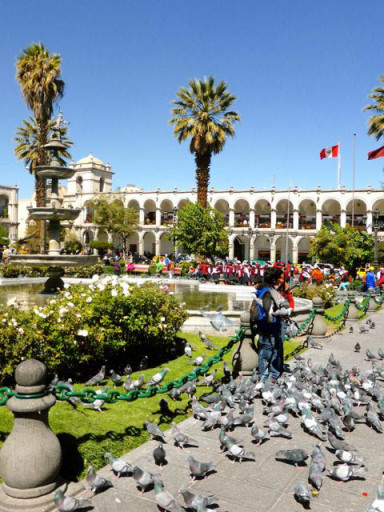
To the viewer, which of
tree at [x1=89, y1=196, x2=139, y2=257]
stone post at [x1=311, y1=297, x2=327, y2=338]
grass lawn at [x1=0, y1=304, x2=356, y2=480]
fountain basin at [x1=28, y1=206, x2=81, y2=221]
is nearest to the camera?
grass lawn at [x1=0, y1=304, x2=356, y2=480]

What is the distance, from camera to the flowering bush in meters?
5.70

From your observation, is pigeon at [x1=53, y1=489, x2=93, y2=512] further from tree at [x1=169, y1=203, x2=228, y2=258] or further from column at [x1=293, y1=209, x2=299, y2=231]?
column at [x1=293, y1=209, x2=299, y2=231]

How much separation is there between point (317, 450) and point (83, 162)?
189 ft

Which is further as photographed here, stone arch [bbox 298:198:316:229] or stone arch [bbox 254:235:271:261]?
stone arch [bbox 254:235:271:261]

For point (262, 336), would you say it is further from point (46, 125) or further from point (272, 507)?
point (46, 125)

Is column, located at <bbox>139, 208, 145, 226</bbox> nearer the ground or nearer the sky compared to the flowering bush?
nearer the sky

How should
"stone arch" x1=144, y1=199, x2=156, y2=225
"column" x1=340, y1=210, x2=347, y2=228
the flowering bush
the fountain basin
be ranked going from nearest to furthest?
the flowering bush
the fountain basin
"column" x1=340, y1=210, x2=347, y2=228
"stone arch" x1=144, y1=199, x2=156, y2=225

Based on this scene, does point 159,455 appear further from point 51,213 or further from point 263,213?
point 263,213

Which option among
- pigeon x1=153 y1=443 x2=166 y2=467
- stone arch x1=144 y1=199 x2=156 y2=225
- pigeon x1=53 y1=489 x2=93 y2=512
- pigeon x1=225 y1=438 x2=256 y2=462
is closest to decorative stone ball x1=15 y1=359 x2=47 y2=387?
pigeon x1=53 y1=489 x2=93 y2=512

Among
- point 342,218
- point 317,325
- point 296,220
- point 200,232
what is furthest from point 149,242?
point 317,325

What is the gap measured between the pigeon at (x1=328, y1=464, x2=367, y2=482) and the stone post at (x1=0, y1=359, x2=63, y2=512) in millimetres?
2177

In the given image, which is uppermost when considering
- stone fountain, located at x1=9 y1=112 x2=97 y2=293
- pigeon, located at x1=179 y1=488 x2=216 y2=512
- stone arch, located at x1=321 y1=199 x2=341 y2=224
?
stone arch, located at x1=321 y1=199 x2=341 y2=224

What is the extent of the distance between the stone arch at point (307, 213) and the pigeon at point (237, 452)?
156ft

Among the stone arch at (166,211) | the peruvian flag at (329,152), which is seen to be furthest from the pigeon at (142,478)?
the stone arch at (166,211)
